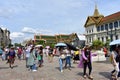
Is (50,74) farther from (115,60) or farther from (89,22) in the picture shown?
(89,22)

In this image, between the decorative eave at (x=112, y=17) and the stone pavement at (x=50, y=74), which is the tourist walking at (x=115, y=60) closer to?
the stone pavement at (x=50, y=74)

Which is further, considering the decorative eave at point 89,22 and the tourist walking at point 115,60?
the decorative eave at point 89,22

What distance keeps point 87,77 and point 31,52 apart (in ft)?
14.3

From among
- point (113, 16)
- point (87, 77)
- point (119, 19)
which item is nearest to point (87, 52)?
point (87, 77)

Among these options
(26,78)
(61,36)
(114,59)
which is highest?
(61,36)

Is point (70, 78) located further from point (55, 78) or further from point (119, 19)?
point (119, 19)

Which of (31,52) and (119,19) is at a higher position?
(119,19)

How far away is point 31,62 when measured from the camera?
643 inches

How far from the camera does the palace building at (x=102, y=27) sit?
7236 centimetres

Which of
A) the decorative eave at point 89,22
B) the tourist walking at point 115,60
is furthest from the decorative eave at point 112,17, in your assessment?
the tourist walking at point 115,60

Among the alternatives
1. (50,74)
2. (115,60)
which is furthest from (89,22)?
(115,60)

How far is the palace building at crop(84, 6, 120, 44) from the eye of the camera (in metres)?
72.4

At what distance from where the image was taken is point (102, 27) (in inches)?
3236

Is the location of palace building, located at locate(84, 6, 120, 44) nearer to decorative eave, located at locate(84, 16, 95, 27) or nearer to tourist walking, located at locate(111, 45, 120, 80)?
decorative eave, located at locate(84, 16, 95, 27)
